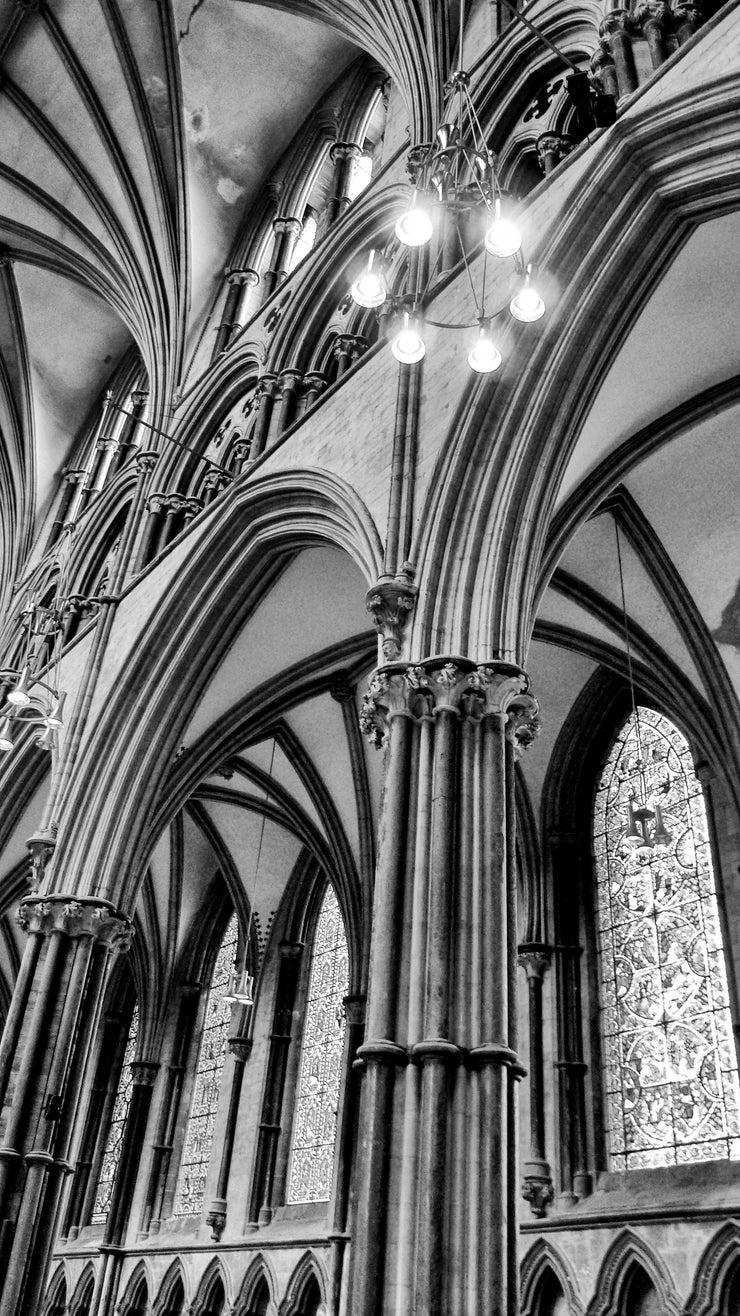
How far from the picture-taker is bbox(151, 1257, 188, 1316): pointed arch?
50.9 feet

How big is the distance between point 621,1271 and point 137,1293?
28.6ft

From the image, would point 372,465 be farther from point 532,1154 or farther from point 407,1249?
point 532,1154

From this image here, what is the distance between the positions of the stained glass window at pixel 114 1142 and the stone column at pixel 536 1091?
846cm

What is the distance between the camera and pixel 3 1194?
33.1 feet

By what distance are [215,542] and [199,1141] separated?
378 inches

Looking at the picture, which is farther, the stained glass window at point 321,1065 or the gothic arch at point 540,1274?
the stained glass window at point 321,1065

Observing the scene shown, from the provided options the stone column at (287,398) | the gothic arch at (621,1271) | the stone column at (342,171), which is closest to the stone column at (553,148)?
the stone column at (287,398)

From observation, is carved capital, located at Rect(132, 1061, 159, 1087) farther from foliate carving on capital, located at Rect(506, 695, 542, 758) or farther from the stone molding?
foliate carving on capital, located at Rect(506, 695, 542, 758)

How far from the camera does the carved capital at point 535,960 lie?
12.5 m

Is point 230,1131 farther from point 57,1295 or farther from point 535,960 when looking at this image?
point 535,960

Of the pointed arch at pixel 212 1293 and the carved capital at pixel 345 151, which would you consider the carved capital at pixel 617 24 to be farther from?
the pointed arch at pixel 212 1293

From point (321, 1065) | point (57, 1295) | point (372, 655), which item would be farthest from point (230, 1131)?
point (372, 655)

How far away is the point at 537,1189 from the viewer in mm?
11219

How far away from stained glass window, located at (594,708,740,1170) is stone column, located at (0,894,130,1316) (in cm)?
499
